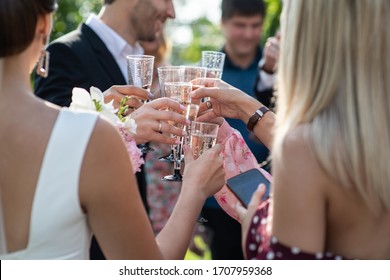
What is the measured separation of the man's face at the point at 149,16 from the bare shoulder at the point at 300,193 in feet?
9.24

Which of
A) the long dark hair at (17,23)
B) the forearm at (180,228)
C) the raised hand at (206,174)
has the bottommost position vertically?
the forearm at (180,228)

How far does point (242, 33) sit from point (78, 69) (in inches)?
95.0

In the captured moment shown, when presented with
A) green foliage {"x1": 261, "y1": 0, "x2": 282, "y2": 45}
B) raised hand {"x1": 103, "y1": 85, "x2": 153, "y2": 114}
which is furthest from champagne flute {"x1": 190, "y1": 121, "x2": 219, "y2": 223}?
green foliage {"x1": 261, "y1": 0, "x2": 282, "y2": 45}

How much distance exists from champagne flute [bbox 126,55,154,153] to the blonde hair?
1.41 metres

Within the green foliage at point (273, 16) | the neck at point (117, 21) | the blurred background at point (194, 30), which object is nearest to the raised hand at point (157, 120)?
the neck at point (117, 21)

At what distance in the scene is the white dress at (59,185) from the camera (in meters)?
2.12

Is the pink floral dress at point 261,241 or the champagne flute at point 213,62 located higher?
the champagne flute at point 213,62

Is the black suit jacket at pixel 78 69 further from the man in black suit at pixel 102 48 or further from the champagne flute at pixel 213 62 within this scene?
the champagne flute at pixel 213 62

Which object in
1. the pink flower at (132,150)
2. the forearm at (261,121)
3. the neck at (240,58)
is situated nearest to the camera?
the pink flower at (132,150)

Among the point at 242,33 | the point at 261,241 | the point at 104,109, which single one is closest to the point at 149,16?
the point at 242,33

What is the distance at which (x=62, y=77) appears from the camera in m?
4.20

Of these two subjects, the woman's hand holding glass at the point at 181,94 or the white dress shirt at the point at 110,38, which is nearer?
the woman's hand holding glass at the point at 181,94
